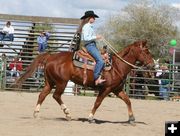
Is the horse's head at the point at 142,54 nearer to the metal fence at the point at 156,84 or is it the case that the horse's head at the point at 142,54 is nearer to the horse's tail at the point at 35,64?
the horse's tail at the point at 35,64

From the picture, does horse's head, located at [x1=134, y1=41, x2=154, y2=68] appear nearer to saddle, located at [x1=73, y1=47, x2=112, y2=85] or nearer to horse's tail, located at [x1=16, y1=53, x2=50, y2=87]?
saddle, located at [x1=73, y1=47, x2=112, y2=85]

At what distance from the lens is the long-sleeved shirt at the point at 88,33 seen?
9500mm

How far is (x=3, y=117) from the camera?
33.0 ft

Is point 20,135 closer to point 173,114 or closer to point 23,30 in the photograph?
point 173,114

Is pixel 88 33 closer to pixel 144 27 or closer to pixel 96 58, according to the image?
pixel 96 58

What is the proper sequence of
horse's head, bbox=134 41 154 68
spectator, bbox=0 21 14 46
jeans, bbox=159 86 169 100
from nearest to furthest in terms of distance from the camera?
1. horse's head, bbox=134 41 154 68
2. jeans, bbox=159 86 169 100
3. spectator, bbox=0 21 14 46

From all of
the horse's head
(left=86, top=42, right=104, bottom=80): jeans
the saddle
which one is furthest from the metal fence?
(left=86, top=42, right=104, bottom=80): jeans

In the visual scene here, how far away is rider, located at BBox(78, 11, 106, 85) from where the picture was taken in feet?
31.4

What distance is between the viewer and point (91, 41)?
380 inches

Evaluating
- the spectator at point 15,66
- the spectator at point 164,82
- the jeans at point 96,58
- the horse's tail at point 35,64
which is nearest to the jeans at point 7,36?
the spectator at point 15,66

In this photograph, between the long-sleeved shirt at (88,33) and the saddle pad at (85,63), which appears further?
the saddle pad at (85,63)

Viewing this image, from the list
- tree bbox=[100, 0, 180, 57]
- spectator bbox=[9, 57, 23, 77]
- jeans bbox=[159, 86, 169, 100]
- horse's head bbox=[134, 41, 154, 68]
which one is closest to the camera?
horse's head bbox=[134, 41, 154, 68]

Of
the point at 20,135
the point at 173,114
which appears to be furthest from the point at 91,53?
the point at 173,114

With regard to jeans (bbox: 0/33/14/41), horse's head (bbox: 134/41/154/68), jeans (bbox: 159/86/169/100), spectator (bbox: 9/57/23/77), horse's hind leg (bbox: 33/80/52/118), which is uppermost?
jeans (bbox: 0/33/14/41)
